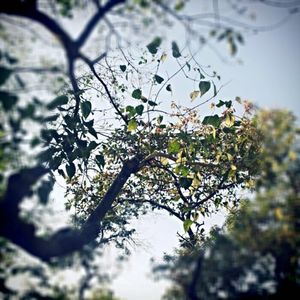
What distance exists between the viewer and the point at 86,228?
7227 mm

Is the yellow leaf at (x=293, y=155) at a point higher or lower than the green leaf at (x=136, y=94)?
lower

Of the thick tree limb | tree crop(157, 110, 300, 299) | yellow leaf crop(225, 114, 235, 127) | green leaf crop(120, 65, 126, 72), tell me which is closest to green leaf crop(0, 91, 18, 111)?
the thick tree limb

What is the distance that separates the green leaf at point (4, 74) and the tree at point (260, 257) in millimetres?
2789

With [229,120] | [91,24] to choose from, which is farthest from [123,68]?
[91,24]

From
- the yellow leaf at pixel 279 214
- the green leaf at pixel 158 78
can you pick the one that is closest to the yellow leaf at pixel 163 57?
the green leaf at pixel 158 78

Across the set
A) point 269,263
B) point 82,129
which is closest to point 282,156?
point 269,263

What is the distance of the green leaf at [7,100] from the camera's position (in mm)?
3463

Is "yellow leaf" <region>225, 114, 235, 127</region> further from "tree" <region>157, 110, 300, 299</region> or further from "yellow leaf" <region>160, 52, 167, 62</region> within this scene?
"tree" <region>157, 110, 300, 299</region>

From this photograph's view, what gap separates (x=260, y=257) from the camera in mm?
3117

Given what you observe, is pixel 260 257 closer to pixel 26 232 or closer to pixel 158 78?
pixel 26 232

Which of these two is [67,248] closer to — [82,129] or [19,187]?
[19,187]

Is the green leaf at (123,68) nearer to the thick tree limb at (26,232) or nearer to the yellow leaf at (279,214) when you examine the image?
the thick tree limb at (26,232)

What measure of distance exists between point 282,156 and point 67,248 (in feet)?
8.75

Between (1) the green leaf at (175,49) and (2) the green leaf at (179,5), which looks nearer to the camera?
(2) the green leaf at (179,5)
